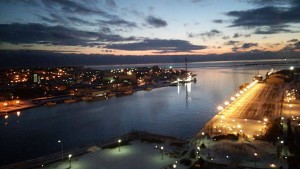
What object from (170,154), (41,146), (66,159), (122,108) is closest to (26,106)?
(122,108)

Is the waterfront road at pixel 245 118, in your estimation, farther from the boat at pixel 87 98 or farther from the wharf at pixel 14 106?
the wharf at pixel 14 106

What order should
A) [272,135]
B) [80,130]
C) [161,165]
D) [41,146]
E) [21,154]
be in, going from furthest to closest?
1. [80,130]
2. [41,146]
3. [21,154]
4. [272,135]
5. [161,165]

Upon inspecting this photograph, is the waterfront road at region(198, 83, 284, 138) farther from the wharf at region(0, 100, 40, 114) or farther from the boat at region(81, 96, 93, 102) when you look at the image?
the wharf at region(0, 100, 40, 114)

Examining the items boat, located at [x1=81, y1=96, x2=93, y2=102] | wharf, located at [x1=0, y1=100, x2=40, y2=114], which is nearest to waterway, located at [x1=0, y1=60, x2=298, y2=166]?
wharf, located at [x1=0, y1=100, x2=40, y2=114]

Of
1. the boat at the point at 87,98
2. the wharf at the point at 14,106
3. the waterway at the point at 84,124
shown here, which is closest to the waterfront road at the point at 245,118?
the waterway at the point at 84,124

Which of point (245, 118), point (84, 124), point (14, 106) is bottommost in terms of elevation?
point (84, 124)

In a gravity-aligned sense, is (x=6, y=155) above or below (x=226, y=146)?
below

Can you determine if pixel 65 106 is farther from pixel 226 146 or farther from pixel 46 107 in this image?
pixel 226 146

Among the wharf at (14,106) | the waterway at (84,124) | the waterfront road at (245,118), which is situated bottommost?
the waterway at (84,124)

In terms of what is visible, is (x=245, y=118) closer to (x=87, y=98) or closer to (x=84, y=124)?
(x=84, y=124)

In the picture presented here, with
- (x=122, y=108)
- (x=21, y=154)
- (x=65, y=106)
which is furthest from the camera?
(x=65, y=106)

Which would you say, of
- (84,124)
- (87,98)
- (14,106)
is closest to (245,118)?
(84,124)
